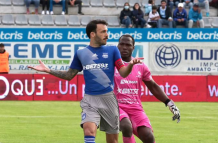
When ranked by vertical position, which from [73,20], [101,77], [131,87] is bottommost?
[73,20]

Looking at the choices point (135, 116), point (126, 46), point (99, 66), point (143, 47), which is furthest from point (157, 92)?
point (143, 47)

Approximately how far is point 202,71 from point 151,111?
861cm

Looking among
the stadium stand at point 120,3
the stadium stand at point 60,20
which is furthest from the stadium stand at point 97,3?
the stadium stand at point 60,20

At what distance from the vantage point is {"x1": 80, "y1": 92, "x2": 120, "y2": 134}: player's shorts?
7605mm

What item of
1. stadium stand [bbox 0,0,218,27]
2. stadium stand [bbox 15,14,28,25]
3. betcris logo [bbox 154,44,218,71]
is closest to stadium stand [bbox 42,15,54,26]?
stadium stand [bbox 0,0,218,27]

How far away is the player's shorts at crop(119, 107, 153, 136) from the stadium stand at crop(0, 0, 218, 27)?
63.0 ft

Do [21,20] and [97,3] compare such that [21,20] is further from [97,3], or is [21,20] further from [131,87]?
[131,87]

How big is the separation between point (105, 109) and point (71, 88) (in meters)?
15.3

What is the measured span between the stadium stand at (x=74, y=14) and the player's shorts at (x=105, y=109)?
786 inches

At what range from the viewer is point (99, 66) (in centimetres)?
765

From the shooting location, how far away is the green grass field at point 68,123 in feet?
38.3

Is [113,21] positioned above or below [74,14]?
below

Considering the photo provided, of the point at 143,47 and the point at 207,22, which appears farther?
the point at 207,22

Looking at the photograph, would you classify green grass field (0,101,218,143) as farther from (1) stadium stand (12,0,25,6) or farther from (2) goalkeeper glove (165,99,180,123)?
(1) stadium stand (12,0,25,6)
